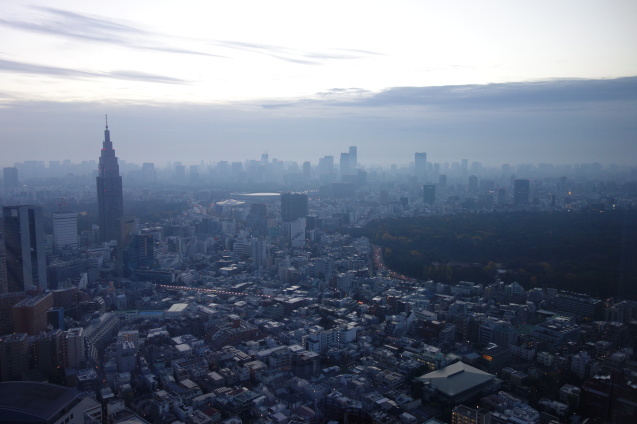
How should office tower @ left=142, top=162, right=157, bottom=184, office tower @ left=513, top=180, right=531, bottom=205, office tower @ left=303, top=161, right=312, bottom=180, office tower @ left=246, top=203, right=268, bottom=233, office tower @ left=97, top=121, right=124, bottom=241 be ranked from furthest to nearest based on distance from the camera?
office tower @ left=303, top=161, right=312, bottom=180 < office tower @ left=142, top=162, right=157, bottom=184 < office tower @ left=513, top=180, right=531, bottom=205 < office tower @ left=246, top=203, right=268, bottom=233 < office tower @ left=97, top=121, right=124, bottom=241

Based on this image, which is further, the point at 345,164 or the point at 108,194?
the point at 345,164

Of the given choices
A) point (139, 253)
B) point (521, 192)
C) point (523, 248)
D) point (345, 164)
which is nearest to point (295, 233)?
point (139, 253)

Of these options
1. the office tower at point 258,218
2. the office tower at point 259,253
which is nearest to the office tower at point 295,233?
the office tower at point 258,218

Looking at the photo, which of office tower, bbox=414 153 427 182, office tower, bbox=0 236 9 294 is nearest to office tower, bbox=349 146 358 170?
office tower, bbox=414 153 427 182

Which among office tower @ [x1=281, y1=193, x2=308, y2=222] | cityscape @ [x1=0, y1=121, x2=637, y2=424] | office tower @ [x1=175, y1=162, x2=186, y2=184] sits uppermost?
office tower @ [x1=175, y1=162, x2=186, y2=184]

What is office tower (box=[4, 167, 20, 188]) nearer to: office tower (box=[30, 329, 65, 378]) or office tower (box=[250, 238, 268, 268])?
office tower (box=[250, 238, 268, 268])

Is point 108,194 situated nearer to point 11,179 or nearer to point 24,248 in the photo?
point 11,179

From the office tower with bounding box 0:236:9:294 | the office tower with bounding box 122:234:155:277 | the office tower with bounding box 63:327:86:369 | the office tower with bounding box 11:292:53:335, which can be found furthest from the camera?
the office tower with bounding box 122:234:155:277
